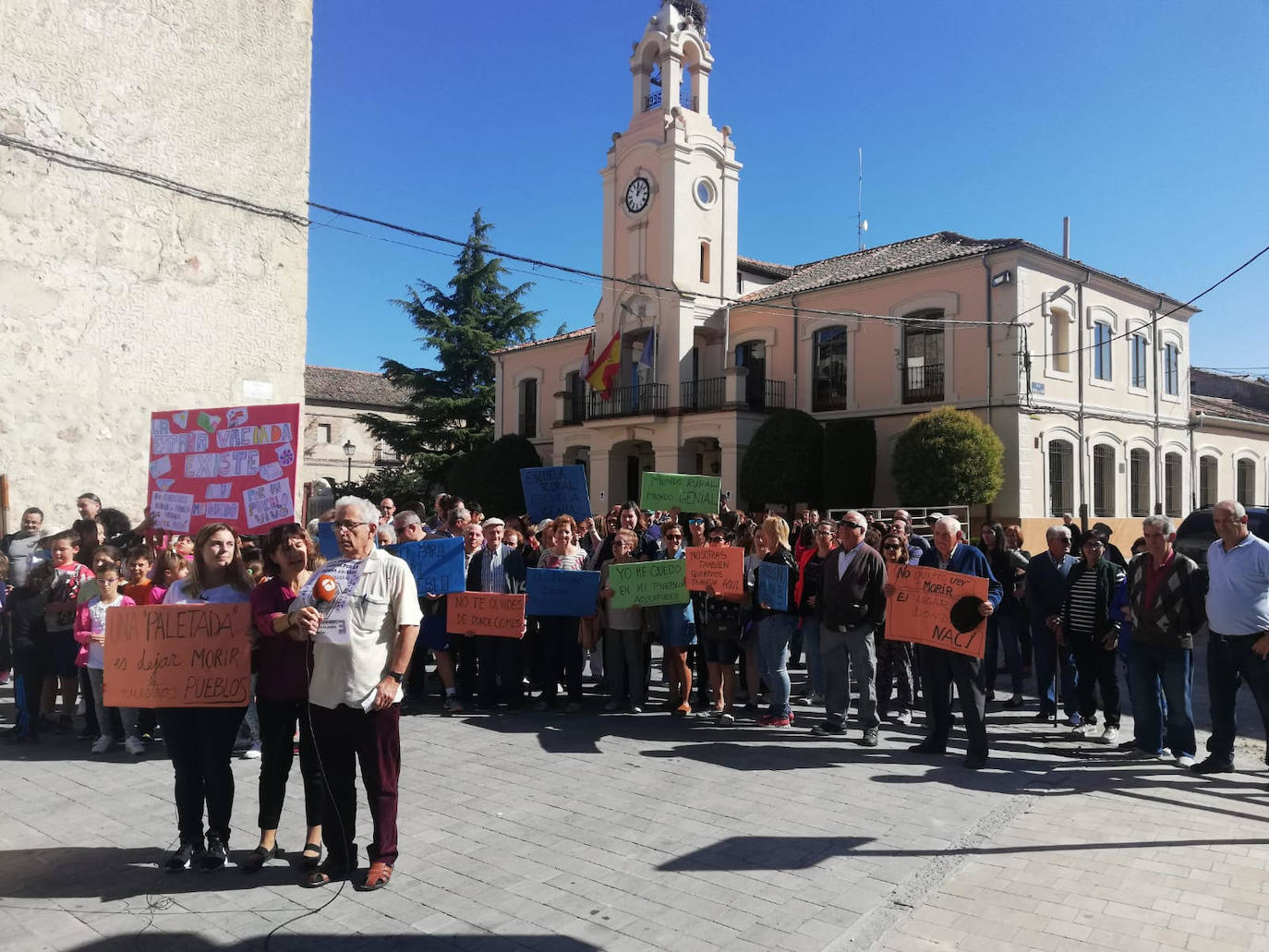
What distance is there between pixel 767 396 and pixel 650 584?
21.2 m

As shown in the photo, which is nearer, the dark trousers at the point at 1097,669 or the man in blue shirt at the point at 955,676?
the man in blue shirt at the point at 955,676

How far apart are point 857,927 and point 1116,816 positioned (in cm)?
262

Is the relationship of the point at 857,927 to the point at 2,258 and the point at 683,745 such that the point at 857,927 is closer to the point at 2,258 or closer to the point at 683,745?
the point at 683,745

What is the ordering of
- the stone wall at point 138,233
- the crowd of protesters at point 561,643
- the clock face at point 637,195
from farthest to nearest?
the clock face at point 637,195 < the stone wall at point 138,233 < the crowd of protesters at point 561,643

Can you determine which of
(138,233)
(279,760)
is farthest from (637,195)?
(279,760)

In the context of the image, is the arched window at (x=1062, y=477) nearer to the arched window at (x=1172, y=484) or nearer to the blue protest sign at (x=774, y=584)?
the arched window at (x=1172, y=484)

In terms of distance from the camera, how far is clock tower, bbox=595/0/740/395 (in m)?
29.1

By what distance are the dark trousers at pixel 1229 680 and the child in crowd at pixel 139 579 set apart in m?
7.99

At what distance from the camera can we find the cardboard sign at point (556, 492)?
10758 millimetres

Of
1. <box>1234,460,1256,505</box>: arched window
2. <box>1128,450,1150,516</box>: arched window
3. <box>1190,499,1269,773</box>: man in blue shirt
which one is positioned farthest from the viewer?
<box>1234,460,1256,505</box>: arched window

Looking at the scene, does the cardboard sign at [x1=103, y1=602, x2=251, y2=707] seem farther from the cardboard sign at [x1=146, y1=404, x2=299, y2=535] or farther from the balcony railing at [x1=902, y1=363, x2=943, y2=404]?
the balcony railing at [x1=902, y1=363, x2=943, y2=404]

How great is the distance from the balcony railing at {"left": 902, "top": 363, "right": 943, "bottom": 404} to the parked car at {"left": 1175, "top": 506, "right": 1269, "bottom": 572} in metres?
8.64

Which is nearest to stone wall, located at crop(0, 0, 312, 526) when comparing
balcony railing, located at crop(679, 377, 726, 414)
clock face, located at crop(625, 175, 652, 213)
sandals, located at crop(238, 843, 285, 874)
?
sandals, located at crop(238, 843, 285, 874)

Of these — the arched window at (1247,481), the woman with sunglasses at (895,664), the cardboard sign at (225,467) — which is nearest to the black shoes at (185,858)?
the cardboard sign at (225,467)
